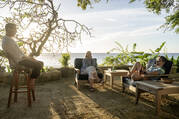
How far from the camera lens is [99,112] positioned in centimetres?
256

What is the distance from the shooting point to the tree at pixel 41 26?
15.6 feet

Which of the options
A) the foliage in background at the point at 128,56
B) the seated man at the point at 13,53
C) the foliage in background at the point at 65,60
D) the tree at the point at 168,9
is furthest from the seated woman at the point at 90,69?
the tree at the point at 168,9

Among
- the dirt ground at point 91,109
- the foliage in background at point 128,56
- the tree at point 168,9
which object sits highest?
the tree at point 168,9

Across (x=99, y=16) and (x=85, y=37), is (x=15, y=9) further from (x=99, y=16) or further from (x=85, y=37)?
(x=99, y=16)

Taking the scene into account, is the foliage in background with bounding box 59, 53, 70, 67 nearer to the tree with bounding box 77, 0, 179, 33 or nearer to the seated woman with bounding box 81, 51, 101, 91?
the seated woman with bounding box 81, 51, 101, 91

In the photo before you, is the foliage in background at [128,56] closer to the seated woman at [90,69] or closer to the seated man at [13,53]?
the seated woman at [90,69]

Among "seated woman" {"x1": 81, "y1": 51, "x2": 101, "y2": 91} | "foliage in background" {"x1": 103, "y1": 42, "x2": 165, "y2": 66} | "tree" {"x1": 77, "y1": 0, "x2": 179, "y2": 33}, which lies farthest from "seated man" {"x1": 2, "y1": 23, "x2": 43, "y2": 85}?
"tree" {"x1": 77, "y1": 0, "x2": 179, "y2": 33}

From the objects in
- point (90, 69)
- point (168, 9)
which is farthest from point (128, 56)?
point (90, 69)

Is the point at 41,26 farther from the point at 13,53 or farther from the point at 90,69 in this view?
the point at 13,53

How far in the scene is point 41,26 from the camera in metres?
5.10

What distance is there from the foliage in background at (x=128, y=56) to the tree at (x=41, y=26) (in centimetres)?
273

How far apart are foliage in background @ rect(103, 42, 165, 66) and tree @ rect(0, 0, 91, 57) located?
8.97ft

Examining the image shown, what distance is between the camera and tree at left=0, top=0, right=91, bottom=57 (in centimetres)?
477

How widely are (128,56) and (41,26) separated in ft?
15.3
